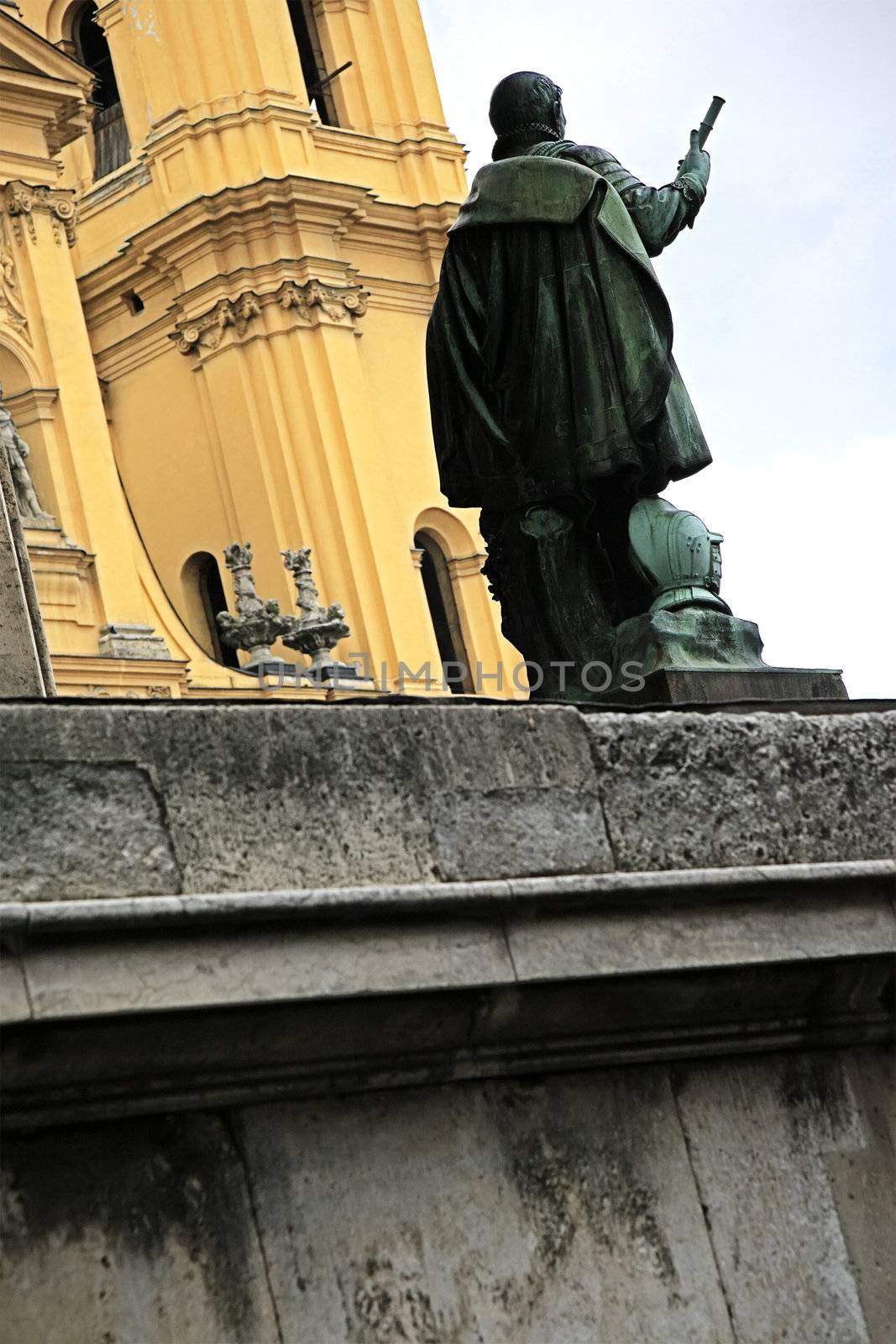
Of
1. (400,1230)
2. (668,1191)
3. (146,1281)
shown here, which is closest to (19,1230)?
(146,1281)

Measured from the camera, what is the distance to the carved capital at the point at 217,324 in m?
30.9

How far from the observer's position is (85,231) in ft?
107

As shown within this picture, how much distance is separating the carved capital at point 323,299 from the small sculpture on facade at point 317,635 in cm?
489

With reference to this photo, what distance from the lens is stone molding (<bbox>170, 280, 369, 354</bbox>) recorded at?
30891mm

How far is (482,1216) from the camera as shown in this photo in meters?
4.18

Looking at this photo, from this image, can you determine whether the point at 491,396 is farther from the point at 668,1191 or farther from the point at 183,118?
the point at 183,118

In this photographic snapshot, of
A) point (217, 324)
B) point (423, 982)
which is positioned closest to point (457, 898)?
point (423, 982)

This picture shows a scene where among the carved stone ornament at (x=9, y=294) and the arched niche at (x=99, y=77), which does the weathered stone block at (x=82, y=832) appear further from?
the arched niche at (x=99, y=77)

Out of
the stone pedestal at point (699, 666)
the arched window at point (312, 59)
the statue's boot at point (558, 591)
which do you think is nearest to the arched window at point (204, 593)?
the arched window at point (312, 59)

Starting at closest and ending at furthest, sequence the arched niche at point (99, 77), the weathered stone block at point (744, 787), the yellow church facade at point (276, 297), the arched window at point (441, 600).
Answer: the weathered stone block at point (744, 787)
the yellow church facade at point (276, 297)
the arched window at point (441, 600)
the arched niche at point (99, 77)

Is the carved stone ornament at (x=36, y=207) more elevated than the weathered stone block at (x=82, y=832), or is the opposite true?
the carved stone ornament at (x=36, y=207)

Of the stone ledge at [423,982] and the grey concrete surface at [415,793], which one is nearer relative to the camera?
the stone ledge at [423,982]

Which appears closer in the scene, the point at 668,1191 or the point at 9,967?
the point at 9,967

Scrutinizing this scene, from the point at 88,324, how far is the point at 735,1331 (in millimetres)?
29537
